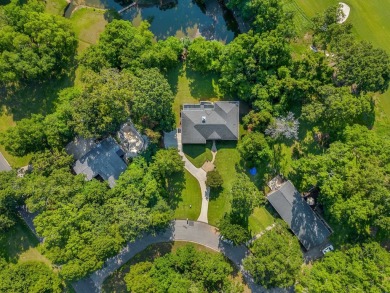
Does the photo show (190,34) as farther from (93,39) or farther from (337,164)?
(337,164)

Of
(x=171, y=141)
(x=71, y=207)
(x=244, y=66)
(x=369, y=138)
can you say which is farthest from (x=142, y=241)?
(x=369, y=138)

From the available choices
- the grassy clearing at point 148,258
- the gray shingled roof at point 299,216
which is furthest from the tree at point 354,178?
the grassy clearing at point 148,258

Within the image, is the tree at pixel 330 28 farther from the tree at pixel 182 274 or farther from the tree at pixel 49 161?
the tree at pixel 49 161

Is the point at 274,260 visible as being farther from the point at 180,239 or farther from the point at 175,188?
the point at 175,188

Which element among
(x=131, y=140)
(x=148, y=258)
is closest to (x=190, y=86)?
(x=131, y=140)

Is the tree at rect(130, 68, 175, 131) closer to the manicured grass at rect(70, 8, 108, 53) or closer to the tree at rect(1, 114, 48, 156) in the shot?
the manicured grass at rect(70, 8, 108, 53)

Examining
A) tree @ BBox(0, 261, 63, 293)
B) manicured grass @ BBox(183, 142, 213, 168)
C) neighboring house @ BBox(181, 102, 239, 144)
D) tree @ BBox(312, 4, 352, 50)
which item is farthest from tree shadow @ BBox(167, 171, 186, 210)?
tree @ BBox(312, 4, 352, 50)
